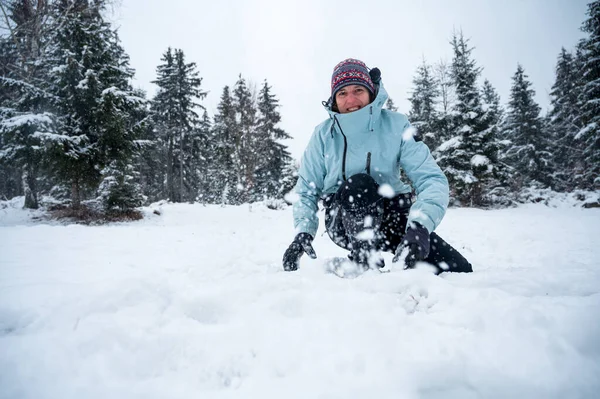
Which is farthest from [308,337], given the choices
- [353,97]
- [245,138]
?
[245,138]

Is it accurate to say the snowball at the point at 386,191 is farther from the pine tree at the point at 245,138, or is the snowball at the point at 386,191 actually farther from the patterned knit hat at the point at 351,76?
the pine tree at the point at 245,138

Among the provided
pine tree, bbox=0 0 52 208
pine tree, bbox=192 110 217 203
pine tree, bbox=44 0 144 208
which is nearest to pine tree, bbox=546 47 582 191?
pine tree, bbox=44 0 144 208

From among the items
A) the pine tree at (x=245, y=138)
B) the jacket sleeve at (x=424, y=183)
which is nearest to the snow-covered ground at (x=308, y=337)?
the jacket sleeve at (x=424, y=183)

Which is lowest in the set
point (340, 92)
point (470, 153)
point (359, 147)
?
point (359, 147)

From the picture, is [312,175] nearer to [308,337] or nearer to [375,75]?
[375,75]

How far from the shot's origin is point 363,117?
2.27 meters

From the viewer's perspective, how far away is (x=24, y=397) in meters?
0.95

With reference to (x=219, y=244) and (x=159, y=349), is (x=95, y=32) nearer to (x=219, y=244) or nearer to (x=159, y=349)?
(x=219, y=244)

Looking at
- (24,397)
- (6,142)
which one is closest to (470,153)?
(24,397)

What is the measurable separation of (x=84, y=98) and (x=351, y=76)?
35.6 ft

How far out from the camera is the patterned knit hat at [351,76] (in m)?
2.31

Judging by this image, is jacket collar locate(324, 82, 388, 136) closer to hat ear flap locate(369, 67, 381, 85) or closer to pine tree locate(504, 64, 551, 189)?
hat ear flap locate(369, 67, 381, 85)

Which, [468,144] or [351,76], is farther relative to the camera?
[468,144]

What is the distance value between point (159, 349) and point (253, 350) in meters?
0.41
